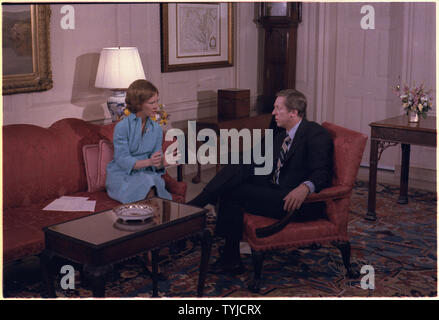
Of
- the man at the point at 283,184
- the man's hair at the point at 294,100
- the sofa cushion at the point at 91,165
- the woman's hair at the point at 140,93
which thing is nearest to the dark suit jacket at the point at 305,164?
the man at the point at 283,184

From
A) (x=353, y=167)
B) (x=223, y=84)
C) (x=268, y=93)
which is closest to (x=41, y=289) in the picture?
(x=353, y=167)

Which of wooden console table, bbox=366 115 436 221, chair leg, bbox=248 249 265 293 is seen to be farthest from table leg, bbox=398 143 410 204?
chair leg, bbox=248 249 265 293

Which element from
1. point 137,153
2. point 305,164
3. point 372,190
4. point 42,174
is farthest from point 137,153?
point 372,190

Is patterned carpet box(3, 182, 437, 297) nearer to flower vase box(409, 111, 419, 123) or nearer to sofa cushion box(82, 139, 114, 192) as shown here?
sofa cushion box(82, 139, 114, 192)

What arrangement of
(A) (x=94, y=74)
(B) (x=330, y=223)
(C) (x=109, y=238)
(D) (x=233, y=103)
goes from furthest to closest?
1. (D) (x=233, y=103)
2. (A) (x=94, y=74)
3. (B) (x=330, y=223)
4. (C) (x=109, y=238)

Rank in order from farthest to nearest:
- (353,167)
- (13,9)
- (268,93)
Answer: (268,93) → (13,9) → (353,167)

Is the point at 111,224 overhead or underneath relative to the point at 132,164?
underneath

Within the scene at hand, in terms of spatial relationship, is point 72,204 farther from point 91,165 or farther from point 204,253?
point 204,253

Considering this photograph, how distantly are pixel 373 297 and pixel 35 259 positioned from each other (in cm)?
238

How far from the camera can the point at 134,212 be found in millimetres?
3170

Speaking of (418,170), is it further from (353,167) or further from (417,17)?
(353,167)

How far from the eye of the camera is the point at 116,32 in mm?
5465

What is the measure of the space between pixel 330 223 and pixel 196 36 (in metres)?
3.36

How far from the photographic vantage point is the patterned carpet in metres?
3.68
